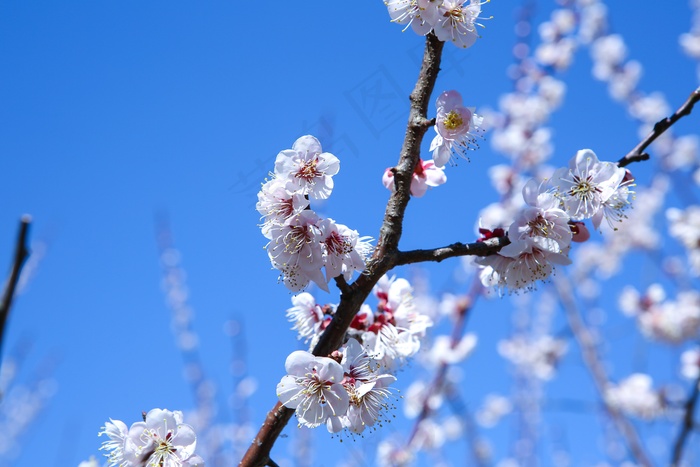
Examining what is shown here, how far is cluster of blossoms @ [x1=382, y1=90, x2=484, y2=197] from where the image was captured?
182 cm

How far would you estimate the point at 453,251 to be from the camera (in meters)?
1.55

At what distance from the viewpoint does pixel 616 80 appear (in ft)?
29.6

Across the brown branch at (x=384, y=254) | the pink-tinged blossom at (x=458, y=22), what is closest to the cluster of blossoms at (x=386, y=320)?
the brown branch at (x=384, y=254)

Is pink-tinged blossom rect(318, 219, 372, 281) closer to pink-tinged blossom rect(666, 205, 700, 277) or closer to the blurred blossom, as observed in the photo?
pink-tinged blossom rect(666, 205, 700, 277)

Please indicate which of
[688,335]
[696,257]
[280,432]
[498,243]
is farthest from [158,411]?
[688,335]

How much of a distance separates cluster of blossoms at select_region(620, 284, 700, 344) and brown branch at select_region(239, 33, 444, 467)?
6.53 meters

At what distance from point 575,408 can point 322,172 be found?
337 centimetres

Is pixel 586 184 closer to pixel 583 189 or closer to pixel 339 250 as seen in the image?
pixel 583 189

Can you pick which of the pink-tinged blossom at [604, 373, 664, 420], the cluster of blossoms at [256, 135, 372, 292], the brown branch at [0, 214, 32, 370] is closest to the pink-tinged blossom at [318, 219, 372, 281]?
the cluster of blossoms at [256, 135, 372, 292]

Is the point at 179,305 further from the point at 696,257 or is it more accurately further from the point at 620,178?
the point at 620,178

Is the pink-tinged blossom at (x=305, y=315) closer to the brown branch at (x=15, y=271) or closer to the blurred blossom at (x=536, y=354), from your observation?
the brown branch at (x=15, y=271)

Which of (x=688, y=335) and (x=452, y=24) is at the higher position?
(x=688, y=335)

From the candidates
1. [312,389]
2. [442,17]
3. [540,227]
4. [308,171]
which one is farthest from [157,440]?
[442,17]

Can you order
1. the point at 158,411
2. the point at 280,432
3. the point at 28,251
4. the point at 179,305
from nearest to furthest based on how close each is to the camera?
the point at 28,251, the point at 280,432, the point at 158,411, the point at 179,305
